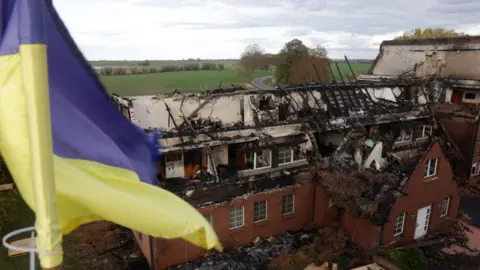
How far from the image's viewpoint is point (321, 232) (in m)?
22.5

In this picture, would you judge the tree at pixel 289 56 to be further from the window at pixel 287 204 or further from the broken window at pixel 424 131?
the window at pixel 287 204

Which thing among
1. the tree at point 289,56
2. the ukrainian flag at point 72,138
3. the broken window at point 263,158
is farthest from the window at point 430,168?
the tree at point 289,56

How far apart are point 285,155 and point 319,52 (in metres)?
82.2

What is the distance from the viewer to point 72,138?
5.96m

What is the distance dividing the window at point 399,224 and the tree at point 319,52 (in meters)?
77.4

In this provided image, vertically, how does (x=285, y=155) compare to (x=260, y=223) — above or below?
above

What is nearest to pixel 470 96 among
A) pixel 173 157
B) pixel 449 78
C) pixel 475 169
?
pixel 449 78

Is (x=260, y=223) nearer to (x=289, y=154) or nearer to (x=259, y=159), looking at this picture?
(x=259, y=159)

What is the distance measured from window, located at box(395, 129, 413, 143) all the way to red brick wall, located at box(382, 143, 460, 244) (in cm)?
584

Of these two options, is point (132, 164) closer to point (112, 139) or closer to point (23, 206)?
point (112, 139)

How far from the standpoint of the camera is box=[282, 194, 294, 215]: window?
76.4ft

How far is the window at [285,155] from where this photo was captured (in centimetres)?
2295

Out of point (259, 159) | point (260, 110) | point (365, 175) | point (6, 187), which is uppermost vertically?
point (260, 110)

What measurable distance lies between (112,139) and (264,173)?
1575cm
